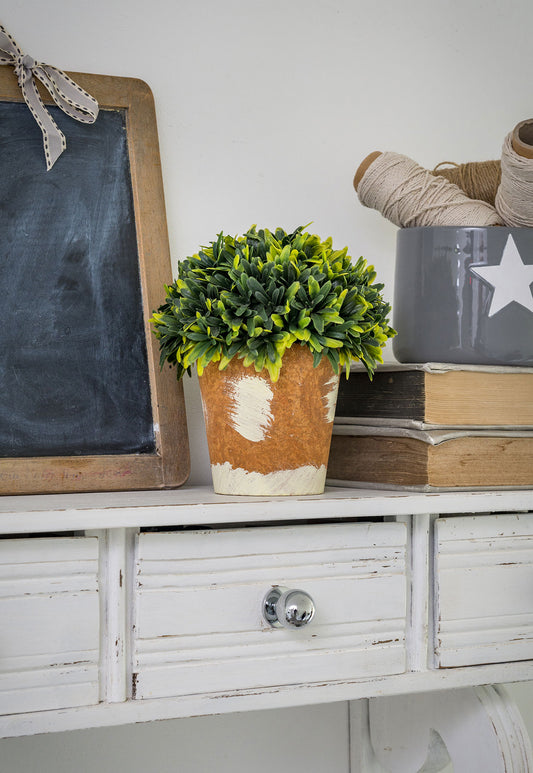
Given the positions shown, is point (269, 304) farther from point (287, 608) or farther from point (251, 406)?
point (287, 608)

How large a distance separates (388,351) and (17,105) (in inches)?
23.5

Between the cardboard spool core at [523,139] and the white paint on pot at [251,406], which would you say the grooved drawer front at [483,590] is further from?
the cardboard spool core at [523,139]

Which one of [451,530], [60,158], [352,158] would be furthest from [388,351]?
[60,158]

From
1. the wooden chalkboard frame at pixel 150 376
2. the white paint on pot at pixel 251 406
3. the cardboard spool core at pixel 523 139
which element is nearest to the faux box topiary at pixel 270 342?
the white paint on pot at pixel 251 406

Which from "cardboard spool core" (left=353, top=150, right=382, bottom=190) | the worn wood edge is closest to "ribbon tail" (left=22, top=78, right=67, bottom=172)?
"cardboard spool core" (left=353, top=150, right=382, bottom=190)

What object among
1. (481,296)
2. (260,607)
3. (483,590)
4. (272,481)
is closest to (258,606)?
(260,607)

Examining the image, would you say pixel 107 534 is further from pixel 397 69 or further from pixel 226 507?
pixel 397 69

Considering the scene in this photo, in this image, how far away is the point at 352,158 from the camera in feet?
3.54

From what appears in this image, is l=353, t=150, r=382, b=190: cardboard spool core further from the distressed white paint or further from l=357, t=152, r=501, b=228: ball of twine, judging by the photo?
the distressed white paint

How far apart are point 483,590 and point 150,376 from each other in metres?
0.43

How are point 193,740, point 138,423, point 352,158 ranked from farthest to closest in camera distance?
1. point 352,158
2. point 193,740
3. point 138,423

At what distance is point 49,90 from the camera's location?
865 millimetres

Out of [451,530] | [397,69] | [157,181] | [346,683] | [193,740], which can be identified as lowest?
[193,740]

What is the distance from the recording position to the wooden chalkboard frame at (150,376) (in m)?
0.81
